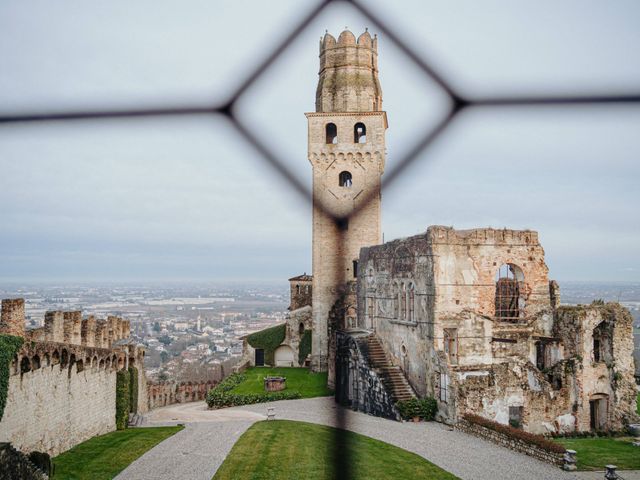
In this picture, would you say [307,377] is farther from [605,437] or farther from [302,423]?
[605,437]

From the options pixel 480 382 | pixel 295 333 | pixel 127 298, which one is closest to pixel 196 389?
pixel 295 333

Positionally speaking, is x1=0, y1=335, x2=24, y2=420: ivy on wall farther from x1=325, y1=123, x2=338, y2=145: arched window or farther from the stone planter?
the stone planter

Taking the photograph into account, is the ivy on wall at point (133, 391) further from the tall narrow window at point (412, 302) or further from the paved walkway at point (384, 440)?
the tall narrow window at point (412, 302)

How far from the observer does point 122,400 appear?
32688mm

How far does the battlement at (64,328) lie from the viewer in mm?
22344

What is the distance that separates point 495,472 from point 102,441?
1604cm

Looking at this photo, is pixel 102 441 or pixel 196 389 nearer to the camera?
pixel 102 441

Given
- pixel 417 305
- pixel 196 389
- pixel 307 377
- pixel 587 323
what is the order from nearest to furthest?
pixel 587 323, pixel 417 305, pixel 307 377, pixel 196 389

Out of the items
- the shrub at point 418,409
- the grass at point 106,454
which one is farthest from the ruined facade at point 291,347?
the grass at point 106,454

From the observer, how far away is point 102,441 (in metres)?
27.0

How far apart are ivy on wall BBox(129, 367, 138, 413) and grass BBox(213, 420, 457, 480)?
45.4ft

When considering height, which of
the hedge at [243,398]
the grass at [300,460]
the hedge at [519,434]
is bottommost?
the hedge at [243,398]

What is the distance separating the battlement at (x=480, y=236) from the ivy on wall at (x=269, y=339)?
85.2 ft

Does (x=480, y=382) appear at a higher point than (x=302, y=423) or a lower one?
higher
